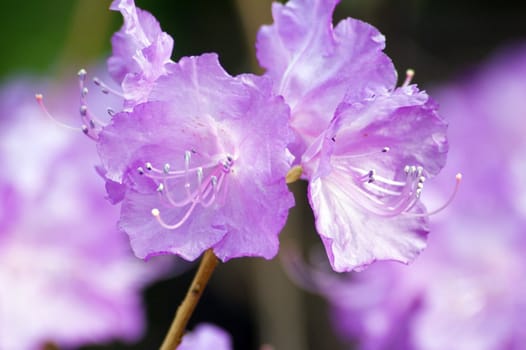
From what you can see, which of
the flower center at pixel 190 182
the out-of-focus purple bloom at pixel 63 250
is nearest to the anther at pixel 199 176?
the flower center at pixel 190 182

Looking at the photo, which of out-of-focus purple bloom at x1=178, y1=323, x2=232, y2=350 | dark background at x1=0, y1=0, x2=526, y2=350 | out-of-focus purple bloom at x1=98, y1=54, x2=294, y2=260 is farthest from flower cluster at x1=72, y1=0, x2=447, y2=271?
dark background at x1=0, y1=0, x2=526, y2=350

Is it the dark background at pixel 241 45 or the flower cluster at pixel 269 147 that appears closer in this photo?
the flower cluster at pixel 269 147

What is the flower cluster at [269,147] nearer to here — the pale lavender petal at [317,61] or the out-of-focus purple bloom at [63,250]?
the pale lavender petal at [317,61]

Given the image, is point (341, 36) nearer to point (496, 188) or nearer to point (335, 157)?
point (335, 157)

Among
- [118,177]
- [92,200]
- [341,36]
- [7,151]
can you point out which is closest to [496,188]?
[92,200]

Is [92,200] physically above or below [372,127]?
below

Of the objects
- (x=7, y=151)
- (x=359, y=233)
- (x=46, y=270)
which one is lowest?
(x=46, y=270)

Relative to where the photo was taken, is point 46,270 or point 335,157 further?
point 46,270
